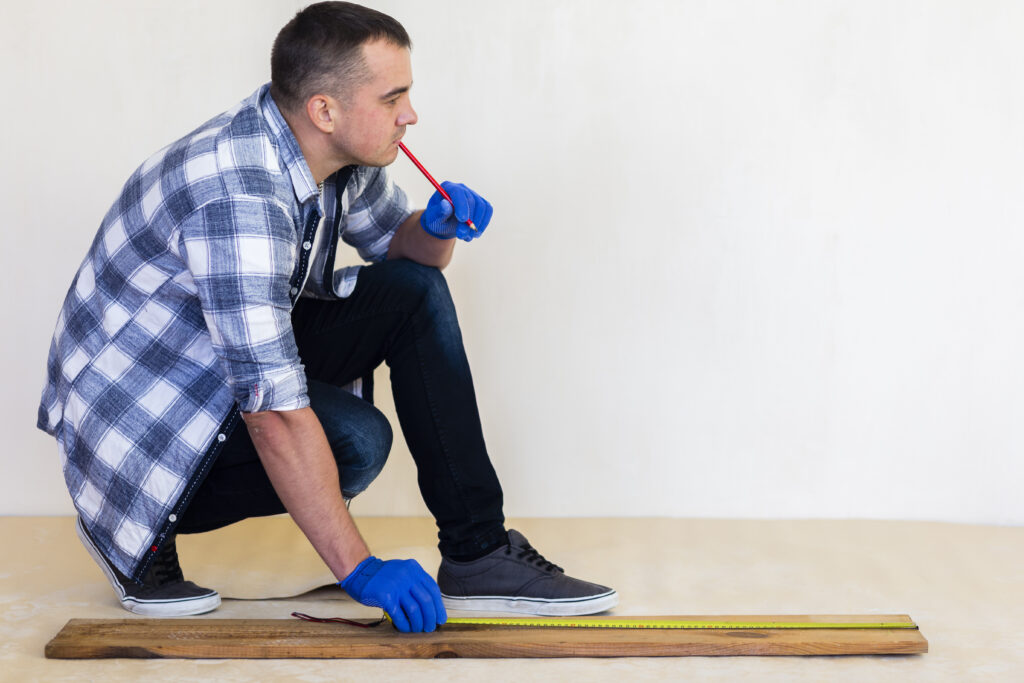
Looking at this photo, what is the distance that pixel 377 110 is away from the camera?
1.40 metres

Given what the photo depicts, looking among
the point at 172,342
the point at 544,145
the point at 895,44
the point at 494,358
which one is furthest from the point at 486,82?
the point at 172,342

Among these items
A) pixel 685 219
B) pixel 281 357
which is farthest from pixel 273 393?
pixel 685 219

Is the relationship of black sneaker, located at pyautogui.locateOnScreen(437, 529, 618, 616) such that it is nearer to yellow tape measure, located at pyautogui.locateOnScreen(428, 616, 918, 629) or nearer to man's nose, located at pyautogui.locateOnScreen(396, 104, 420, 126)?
yellow tape measure, located at pyautogui.locateOnScreen(428, 616, 918, 629)

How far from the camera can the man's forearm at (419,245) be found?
1.64 m

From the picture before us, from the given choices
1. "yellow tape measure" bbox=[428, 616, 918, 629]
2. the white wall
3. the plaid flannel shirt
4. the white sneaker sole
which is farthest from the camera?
the white wall

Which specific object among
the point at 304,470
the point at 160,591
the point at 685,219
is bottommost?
the point at 160,591

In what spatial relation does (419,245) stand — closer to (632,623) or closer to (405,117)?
(405,117)

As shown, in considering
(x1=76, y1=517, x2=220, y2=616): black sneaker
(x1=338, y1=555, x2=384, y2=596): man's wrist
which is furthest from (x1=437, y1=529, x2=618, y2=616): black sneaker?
(x1=76, y1=517, x2=220, y2=616): black sneaker

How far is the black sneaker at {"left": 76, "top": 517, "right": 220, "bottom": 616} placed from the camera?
151cm

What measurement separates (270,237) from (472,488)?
1.62 ft

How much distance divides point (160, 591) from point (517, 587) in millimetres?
570

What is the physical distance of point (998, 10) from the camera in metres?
2.06

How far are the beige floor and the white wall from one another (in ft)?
0.48

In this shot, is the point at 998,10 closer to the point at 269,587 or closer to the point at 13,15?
the point at 269,587
